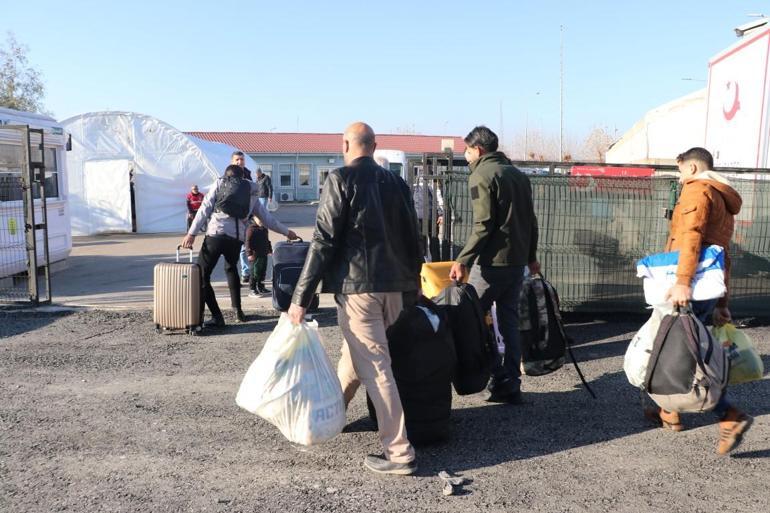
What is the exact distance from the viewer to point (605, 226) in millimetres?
7438

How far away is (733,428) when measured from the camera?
4.04 metres

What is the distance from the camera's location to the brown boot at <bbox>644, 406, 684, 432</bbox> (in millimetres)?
4465

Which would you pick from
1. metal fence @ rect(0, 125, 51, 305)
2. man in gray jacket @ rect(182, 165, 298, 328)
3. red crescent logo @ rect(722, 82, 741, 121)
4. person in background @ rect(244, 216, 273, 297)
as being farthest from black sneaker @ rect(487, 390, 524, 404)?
metal fence @ rect(0, 125, 51, 305)

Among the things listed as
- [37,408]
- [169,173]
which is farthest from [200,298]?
[169,173]

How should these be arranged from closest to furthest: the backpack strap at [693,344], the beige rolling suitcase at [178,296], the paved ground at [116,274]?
the backpack strap at [693,344] < the beige rolling suitcase at [178,296] < the paved ground at [116,274]

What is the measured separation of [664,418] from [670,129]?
24.5 metres

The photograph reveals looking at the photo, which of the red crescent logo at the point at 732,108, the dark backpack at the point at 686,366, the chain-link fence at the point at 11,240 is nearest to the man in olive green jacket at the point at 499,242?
the dark backpack at the point at 686,366

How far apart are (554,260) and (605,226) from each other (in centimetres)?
70

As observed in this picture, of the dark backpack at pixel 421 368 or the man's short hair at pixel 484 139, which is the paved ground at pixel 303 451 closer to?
the dark backpack at pixel 421 368

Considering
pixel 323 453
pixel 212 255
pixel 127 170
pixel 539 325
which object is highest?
pixel 127 170

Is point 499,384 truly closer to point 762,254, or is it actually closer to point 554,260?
point 554,260

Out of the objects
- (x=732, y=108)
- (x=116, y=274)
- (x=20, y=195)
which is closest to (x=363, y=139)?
(x=732, y=108)

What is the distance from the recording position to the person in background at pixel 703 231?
4047mm

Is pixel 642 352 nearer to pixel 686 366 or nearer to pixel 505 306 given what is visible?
pixel 686 366
